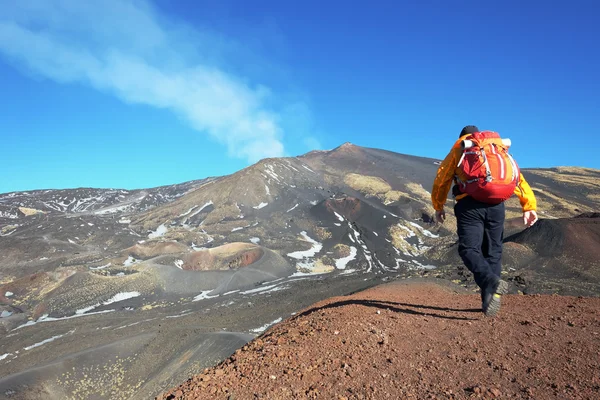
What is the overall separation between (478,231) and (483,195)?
18.8 inches

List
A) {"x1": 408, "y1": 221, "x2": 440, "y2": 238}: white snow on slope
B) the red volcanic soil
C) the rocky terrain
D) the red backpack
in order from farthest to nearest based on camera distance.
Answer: {"x1": 408, "y1": 221, "x2": 440, "y2": 238}: white snow on slope → the rocky terrain → the red backpack → the red volcanic soil

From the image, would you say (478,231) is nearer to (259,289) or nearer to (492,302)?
(492,302)

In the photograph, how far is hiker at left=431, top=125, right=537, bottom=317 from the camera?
366 cm

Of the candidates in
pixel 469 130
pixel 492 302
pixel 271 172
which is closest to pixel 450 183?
pixel 469 130

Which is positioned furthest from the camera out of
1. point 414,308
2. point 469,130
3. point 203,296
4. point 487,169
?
point 203,296

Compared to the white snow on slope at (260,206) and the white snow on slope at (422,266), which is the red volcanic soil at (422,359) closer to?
the white snow on slope at (422,266)

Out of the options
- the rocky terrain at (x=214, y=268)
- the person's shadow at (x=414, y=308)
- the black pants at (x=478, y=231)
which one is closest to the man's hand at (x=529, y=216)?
the black pants at (x=478, y=231)

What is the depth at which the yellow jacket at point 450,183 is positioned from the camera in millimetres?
3945

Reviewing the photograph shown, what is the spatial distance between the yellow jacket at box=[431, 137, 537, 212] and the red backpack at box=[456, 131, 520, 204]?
0.11m

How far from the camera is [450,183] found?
4.04 meters

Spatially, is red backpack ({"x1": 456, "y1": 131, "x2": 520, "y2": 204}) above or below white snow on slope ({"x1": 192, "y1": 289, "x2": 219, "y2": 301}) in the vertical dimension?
above

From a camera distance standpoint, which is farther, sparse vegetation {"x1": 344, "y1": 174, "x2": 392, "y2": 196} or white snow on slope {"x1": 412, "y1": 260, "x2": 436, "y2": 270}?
sparse vegetation {"x1": 344, "y1": 174, "x2": 392, "y2": 196}

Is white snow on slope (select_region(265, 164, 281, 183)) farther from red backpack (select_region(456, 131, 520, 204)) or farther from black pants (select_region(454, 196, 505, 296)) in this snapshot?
red backpack (select_region(456, 131, 520, 204))

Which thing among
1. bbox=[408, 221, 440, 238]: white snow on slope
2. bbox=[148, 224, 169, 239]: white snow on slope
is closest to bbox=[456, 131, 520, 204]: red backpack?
bbox=[408, 221, 440, 238]: white snow on slope
